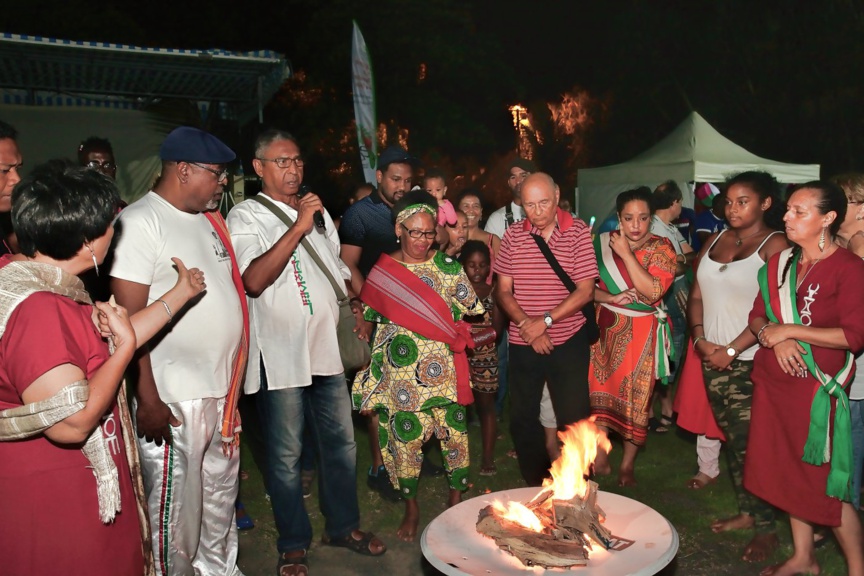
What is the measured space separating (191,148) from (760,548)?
396cm

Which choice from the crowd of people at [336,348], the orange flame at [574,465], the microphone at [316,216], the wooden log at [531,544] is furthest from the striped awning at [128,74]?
the wooden log at [531,544]

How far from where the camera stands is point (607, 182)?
15.3 metres

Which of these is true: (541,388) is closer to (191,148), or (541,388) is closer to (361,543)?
(361,543)

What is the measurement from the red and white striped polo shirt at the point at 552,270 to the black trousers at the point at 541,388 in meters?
0.10

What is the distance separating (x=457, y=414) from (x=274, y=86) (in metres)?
8.13

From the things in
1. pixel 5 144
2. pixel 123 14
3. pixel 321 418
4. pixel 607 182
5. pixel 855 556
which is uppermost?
pixel 123 14

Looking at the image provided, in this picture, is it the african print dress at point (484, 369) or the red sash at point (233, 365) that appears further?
the african print dress at point (484, 369)

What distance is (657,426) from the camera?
6840 mm

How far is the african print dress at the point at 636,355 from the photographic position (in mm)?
5250

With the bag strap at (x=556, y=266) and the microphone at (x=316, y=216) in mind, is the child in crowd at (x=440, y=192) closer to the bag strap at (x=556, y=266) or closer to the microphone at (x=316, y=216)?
the bag strap at (x=556, y=266)

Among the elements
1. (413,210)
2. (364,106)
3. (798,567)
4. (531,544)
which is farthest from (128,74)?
(798,567)

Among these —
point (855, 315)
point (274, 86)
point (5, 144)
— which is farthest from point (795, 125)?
point (5, 144)

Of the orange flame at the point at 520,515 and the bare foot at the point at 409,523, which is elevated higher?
the orange flame at the point at 520,515

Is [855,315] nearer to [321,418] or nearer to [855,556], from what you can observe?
[855,556]
